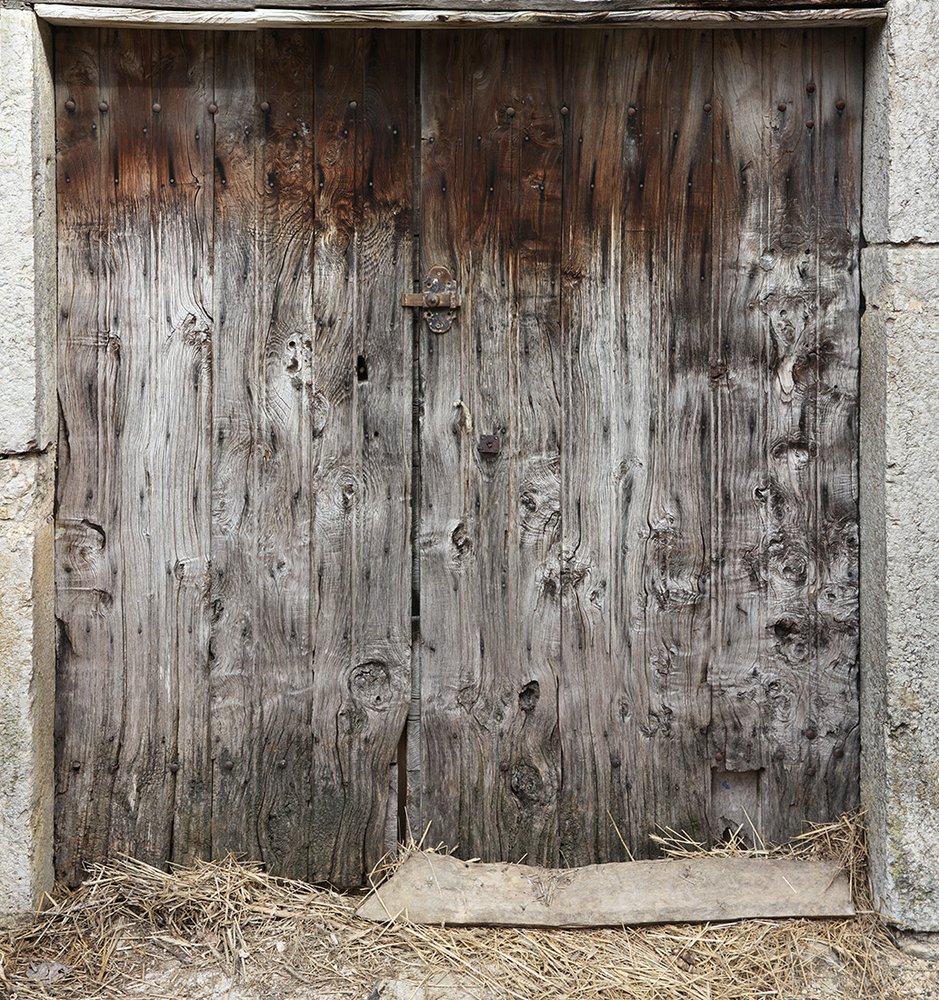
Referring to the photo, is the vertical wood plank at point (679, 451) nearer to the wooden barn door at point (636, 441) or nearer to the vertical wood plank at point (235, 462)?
the wooden barn door at point (636, 441)

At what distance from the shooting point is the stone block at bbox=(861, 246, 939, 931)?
8.03 ft

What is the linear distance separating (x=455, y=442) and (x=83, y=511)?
100 centimetres

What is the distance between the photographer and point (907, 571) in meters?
2.47

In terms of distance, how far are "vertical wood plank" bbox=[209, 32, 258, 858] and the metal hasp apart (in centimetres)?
42

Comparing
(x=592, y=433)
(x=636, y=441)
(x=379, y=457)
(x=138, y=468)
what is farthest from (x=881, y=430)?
(x=138, y=468)

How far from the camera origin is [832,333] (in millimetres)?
2652

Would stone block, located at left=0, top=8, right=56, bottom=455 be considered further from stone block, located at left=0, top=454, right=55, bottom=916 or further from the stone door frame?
stone block, located at left=0, top=454, right=55, bottom=916

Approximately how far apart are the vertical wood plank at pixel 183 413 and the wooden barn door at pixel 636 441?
58 cm

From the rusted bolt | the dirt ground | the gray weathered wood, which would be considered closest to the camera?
the dirt ground

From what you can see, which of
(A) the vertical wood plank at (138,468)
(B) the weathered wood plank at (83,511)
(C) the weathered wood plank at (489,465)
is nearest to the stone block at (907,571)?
(C) the weathered wood plank at (489,465)

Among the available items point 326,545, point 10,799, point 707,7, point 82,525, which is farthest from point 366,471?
point 707,7

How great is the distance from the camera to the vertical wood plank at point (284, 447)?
8.49 feet

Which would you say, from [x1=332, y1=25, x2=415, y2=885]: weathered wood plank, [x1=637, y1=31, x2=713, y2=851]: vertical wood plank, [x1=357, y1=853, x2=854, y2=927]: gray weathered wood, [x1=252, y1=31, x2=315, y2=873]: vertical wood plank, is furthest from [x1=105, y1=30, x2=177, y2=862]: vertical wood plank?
[x1=637, y1=31, x2=713, y2=851]: vertical wood plank

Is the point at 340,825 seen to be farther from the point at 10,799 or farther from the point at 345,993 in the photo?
the point at 10,799
